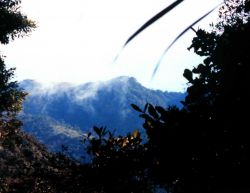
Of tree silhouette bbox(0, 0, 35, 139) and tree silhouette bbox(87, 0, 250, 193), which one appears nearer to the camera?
tree silhouette bbox(87, 0, 250, 193)

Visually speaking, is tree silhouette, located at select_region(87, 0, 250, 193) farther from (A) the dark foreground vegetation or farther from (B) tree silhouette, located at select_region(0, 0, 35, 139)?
(B) tree silhouette, located at select_region(0, 0, 35, 139)

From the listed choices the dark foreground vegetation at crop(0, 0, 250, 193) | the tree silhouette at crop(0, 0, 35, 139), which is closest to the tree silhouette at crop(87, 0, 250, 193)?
the dark foreground vegetation at crop(0, 0, 250, 193)

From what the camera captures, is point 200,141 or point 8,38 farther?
point 8,38

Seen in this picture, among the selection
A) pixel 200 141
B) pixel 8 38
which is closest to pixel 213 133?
pixel 200 141

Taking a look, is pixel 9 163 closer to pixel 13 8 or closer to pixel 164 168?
pixel 13 8

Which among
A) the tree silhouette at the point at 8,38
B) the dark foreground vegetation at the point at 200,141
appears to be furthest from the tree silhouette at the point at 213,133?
the tree silhouette at the point at 8,38

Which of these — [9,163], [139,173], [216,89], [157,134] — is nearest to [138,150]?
[139,173]

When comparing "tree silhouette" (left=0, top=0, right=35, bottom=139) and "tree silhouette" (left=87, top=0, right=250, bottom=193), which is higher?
"tree silhouette" (left=0, top=0, right=35, bottom=139)

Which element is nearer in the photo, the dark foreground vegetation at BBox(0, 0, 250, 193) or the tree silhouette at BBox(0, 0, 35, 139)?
the dark foreground vegetation at BBox(0, 0, 250, 193)

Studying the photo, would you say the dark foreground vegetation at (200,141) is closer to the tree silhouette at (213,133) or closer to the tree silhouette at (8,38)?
the tree silhouette at (213,133)

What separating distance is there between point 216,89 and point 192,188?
81cm

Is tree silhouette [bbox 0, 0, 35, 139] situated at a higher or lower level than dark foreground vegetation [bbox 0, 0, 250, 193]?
higher

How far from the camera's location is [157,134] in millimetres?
3365

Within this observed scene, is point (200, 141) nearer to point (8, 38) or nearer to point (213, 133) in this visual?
point (213, 133)
